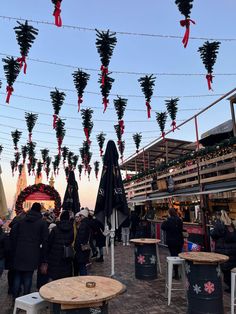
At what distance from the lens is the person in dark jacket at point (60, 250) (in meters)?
4.95

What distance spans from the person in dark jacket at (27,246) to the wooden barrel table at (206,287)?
108 inches

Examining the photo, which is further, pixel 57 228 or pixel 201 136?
pixel 201 136

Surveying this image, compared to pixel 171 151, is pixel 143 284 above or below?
below

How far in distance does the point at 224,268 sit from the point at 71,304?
466 centimetres

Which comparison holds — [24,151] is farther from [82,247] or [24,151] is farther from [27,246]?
[27,246]

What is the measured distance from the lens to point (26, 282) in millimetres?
4945

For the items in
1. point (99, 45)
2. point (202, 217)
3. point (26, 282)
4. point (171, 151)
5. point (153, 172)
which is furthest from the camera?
point (171, 151)

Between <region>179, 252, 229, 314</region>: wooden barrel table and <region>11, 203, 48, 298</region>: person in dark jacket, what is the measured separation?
273 cm

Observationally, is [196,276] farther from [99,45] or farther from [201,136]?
[201,136]

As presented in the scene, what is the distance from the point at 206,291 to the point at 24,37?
734cm

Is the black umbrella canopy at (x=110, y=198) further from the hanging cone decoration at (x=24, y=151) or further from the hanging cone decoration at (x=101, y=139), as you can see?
the hanging cone decoration at (x=24, y=151)

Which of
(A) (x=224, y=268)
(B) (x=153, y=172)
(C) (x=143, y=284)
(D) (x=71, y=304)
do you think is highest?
(B) (x=153, y=172)

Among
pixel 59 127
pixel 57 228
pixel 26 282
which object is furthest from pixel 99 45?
pixel 59 127

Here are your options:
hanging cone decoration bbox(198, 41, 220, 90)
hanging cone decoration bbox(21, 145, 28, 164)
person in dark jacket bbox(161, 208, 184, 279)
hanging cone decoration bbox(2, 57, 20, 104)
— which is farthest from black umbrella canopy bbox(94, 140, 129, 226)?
hanging cone decoration bbox(21, 145, 28, 164)
